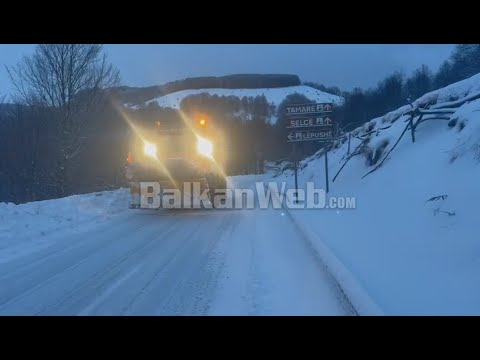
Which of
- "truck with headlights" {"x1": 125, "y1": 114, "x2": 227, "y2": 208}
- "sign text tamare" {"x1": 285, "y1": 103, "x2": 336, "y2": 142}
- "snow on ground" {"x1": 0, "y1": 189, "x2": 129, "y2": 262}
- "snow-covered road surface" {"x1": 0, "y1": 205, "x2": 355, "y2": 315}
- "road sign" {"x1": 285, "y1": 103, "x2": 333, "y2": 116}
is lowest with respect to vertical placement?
"snow-covered road surface" {"x1": 0, "y1": 205, "x2": 355, "y2": 315}

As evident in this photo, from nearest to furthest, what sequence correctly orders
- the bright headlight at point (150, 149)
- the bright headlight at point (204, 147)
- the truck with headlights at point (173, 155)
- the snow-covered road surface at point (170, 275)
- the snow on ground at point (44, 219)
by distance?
the snow-covered road surface at point (170, 275) < the snow on ground at point (44, 219) < the truck with headlights at point (173, 155) < the bright headlight at point (150, 149) < the bright headlight at point (204, 147)

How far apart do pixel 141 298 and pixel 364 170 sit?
1201 cm

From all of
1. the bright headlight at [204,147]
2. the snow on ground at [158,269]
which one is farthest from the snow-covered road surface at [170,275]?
the bright headlight at [204,147]

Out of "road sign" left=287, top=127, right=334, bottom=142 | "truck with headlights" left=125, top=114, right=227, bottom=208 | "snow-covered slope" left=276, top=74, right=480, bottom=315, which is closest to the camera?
"snow-covered slope" left=276, top=74, right=480, bottom=315

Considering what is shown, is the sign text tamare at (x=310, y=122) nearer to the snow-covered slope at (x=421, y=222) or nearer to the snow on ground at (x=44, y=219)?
the snow-covered slope at (x=421, y=222)

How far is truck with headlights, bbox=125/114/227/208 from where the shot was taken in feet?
41.8

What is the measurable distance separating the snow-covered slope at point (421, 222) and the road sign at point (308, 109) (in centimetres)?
223

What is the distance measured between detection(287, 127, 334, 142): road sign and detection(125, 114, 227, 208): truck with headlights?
2812 millimetres

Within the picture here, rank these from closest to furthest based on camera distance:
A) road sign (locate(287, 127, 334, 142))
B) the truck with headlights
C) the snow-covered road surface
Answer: the snow-covered road surface
the truck with headlights
road sign (locate(287, 127, 334, 142))

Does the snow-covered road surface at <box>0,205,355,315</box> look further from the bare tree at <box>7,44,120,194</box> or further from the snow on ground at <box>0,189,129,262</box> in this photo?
the bare tree at <box>7,44,120,194</box>

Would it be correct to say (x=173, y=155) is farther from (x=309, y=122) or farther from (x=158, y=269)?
(x=158, y=269)

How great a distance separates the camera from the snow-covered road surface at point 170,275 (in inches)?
182

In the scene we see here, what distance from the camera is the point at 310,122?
15.1 m

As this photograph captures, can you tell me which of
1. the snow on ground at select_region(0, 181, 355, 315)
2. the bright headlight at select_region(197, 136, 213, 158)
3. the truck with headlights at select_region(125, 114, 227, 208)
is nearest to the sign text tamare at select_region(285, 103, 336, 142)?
the truck with headlights at select_region(125, 114, 227, 208)
